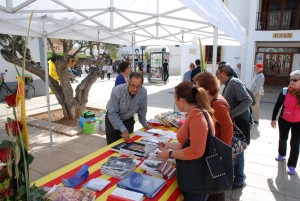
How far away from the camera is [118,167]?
2.03m

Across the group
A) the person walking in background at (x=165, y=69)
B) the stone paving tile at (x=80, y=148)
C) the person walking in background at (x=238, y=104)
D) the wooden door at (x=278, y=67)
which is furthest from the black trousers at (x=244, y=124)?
the wooden door at (x=278, y=67)

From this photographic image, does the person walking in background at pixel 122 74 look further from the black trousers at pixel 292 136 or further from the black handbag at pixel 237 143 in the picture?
the black trousers at pixel 292 136

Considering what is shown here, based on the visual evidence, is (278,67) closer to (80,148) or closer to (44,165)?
(80,148)

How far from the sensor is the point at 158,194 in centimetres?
173

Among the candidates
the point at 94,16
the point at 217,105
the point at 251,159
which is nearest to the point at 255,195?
the point at 251,159

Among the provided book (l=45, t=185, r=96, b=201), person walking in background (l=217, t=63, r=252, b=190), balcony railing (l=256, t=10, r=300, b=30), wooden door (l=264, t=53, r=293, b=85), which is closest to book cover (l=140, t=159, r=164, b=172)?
book (l=45, t=185, r=96, b=201)

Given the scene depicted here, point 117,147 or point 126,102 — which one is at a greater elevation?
point 126,102

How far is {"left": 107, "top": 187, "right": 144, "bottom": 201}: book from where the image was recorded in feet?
5.23

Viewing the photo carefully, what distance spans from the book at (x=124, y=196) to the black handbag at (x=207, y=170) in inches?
13.6

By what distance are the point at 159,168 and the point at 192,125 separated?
1.87 feet

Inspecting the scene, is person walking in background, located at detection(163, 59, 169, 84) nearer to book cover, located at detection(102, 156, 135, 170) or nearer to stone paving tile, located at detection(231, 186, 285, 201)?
stone paving tile, located at detection(231, 186, 285, 201)

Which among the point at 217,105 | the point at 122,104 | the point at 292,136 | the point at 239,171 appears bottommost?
the point at 239,171

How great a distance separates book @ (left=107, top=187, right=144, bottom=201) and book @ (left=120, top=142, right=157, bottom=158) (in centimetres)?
67

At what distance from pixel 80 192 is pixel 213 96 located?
1.43m
